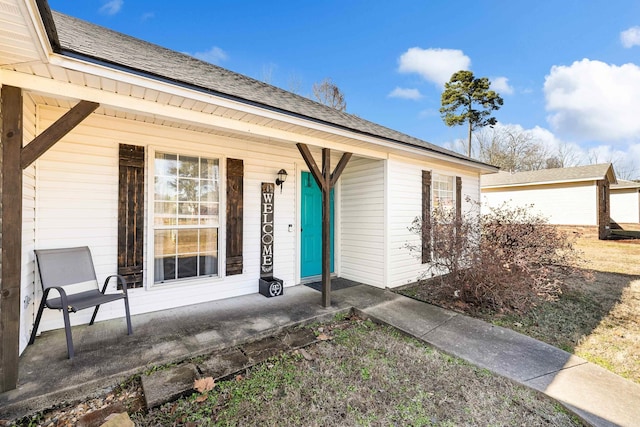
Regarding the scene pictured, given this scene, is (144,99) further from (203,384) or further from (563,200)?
(563,200)

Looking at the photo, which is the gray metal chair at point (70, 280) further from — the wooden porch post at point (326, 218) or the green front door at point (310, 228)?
the green front door at point (310, 228)

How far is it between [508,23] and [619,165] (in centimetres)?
2944

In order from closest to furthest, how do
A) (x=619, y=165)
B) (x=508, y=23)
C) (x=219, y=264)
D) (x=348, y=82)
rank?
(x=219, y=264) < (x=508, y=23) < (x=348, y=82) < (x=619, y=165)

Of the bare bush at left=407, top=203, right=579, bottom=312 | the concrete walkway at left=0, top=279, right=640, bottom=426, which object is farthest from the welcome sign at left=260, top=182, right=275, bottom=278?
the bare bush at left=407, top=203, right=579, bottom=312

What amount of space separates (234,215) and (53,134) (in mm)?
2398

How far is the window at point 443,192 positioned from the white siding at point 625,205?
60.5ft

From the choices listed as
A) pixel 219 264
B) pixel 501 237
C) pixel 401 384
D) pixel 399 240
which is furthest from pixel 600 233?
pixel 219 264

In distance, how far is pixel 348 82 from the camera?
50.9 feet

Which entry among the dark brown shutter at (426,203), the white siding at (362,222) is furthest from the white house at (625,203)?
the white siding at (362,222)

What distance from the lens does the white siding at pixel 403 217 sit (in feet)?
17.5

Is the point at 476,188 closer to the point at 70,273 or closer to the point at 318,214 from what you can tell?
the point at 318,214

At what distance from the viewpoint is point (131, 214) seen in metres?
3.57

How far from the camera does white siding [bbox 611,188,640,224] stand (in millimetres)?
16547

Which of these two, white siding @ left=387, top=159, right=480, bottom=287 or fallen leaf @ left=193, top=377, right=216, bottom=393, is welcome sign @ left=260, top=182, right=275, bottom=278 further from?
fallen leaf @ left=193, top=377, right=216, bottom=393
